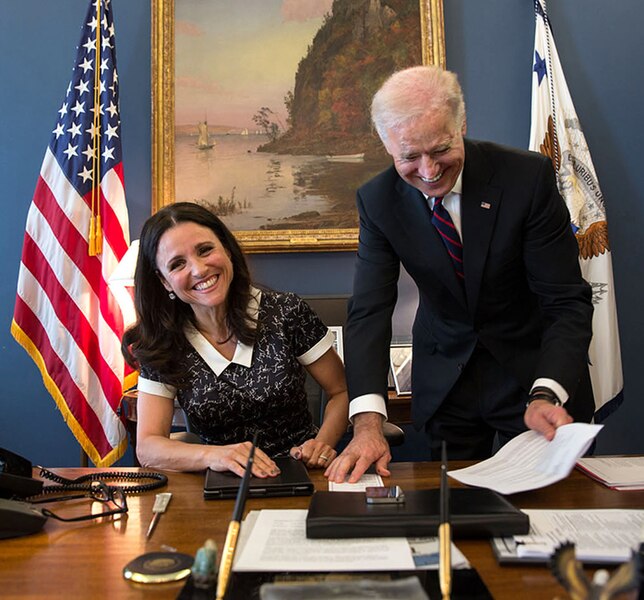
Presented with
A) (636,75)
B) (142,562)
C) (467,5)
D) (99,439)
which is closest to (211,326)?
(142,562)

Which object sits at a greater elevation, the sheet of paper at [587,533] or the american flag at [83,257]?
the american flag at [83,257]

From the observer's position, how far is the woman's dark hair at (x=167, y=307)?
2.00 meters

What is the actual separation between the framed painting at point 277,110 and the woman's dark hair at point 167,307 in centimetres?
150

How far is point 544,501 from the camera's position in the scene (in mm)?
1282

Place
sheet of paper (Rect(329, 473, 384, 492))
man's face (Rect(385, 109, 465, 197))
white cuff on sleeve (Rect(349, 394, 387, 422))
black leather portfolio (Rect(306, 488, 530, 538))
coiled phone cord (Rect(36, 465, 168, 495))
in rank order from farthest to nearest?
white cuff on sleeve (Rect(349, 394, 387, 422)) < man's face (Rect(385, 109, 465, 197)) < coiled phone cord (Rect(36, 465, 168, 495)) < sheet of paper (Rect(329, 473, 384, 492)) < black leather portfolio (Rect(306, 488, 530, 538))

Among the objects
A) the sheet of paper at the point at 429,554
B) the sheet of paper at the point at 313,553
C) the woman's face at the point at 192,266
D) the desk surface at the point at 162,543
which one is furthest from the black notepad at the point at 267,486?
the woman's face at the point at 192,266

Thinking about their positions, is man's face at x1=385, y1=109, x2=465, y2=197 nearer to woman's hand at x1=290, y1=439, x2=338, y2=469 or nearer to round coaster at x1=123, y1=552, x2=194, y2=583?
woman's hand at x1=290, y1=439, x2=338, y2=469

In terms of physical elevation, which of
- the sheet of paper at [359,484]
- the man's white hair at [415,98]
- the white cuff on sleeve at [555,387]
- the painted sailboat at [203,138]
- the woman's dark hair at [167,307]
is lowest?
the sheet of paper at [359,484]

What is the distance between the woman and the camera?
1.98 m

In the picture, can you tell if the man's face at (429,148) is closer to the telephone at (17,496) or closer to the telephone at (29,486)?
the telephone at (29,486)

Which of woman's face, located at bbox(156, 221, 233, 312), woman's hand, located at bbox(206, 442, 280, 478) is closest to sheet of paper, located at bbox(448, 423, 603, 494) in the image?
woman's hand, located at bbox(206, 442, 280, 478)

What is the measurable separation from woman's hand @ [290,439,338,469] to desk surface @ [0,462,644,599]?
61mm

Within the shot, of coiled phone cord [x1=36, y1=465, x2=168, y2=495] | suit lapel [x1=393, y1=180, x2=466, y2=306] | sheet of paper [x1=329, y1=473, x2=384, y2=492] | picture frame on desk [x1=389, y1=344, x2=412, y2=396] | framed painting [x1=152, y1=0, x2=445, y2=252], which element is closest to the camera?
sheet of paper [x1=329, y1=473, x2=384, y2=492]

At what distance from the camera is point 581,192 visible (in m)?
3.33
